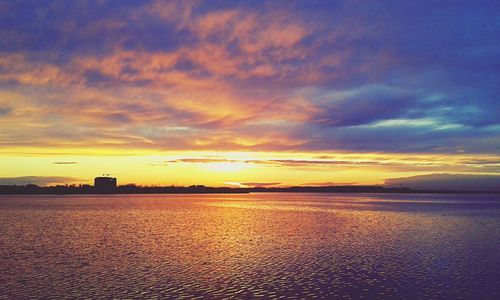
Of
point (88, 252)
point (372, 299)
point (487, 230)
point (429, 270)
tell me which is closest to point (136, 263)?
point (88, 252)

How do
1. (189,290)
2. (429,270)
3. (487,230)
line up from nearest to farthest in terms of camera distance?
(189,290) < (429,270) < (487,230)

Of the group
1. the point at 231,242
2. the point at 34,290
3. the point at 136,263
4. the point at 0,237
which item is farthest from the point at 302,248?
the point at 0,237

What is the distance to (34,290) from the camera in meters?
28.3

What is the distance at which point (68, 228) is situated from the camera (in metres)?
68.4

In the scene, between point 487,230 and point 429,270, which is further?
point 487,230

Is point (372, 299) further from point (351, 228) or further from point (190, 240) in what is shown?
point (351, 228)

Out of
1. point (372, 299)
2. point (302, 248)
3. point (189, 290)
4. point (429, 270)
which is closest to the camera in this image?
point (372, 299)

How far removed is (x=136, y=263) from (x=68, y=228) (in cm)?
3508

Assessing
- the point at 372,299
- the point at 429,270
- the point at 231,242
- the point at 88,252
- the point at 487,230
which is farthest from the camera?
the point at 487,230

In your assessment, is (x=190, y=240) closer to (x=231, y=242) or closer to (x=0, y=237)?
(x=231, y=242)

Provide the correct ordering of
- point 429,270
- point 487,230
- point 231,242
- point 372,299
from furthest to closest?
point 487,230
point 231,242
point 429,270
point 372,299

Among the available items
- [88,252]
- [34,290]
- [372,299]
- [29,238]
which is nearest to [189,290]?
[34,290]

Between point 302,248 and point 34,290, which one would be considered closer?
point 34,290

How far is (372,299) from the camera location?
2703 cm
